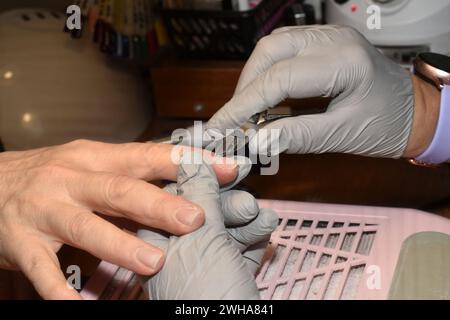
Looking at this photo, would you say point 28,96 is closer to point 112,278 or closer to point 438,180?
point 112,278

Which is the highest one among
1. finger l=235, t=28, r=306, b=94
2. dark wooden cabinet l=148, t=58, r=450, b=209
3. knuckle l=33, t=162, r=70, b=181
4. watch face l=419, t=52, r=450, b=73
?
finger l=235, t=28, r=306, b=94

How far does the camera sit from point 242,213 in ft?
2.00

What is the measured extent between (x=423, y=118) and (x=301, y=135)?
0.21 m

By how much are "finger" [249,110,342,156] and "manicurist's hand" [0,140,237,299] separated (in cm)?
6

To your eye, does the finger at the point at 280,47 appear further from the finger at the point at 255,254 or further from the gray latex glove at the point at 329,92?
the finger at the point at 255,254

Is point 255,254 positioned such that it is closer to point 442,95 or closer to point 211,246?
point 211,246

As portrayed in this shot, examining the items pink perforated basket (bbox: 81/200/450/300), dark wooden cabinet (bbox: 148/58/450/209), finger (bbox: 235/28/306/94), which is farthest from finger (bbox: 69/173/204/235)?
dark wooden cabinet (bbox: 148/58/450/209)

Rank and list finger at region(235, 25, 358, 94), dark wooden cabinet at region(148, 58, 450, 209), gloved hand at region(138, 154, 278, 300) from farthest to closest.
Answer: dark wooden cabinet at region(148, 58, 450, 209)
finger at region(235, 25, 358, 94)
gloved hand at region(138, 154, 278, 300)

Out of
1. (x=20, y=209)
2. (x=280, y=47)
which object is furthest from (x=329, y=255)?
(x=20, y=209)

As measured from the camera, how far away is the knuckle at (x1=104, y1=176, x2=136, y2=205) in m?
0.61

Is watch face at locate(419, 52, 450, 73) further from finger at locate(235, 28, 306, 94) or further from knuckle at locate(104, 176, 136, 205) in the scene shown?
knuckle at locate(104, 176, 136, 205)

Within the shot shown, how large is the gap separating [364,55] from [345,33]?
0.06m

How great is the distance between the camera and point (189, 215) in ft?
1.83
